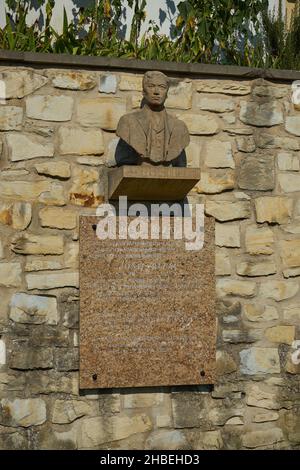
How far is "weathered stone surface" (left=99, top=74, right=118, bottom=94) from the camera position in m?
5.01

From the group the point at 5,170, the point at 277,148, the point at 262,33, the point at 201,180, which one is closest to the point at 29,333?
the point at 5,170

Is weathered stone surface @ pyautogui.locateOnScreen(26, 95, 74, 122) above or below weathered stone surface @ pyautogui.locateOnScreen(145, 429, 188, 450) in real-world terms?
above

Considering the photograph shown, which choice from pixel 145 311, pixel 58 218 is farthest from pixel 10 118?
pixel 145 311

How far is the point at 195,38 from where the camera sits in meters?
6.04

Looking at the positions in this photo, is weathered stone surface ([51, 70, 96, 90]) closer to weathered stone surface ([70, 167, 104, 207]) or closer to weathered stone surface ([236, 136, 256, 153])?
weathered stone surface ([70, 167, 104, 207])

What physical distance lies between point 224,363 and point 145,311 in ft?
2.04

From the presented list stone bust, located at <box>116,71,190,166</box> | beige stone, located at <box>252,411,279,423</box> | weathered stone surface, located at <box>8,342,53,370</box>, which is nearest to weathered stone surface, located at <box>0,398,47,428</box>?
weathered stone surface, located at <box>8,342,53,370</box>

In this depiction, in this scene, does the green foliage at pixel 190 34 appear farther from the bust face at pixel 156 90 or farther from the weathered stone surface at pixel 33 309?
the weathered stone surface at pixel 33 309

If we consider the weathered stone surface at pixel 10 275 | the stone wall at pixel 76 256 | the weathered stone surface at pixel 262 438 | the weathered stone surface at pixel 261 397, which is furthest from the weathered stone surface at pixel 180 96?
the weathered stone surface at pixel 262 438

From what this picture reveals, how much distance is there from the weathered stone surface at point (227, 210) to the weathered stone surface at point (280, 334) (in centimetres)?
75

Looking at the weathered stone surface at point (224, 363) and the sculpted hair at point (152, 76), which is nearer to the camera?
the sculpted hair at point (152, 76)

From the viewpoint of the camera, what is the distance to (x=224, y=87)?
5.20m

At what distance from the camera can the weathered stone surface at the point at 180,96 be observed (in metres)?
5.11

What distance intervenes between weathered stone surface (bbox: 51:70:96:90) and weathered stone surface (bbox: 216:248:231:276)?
1325 mm
